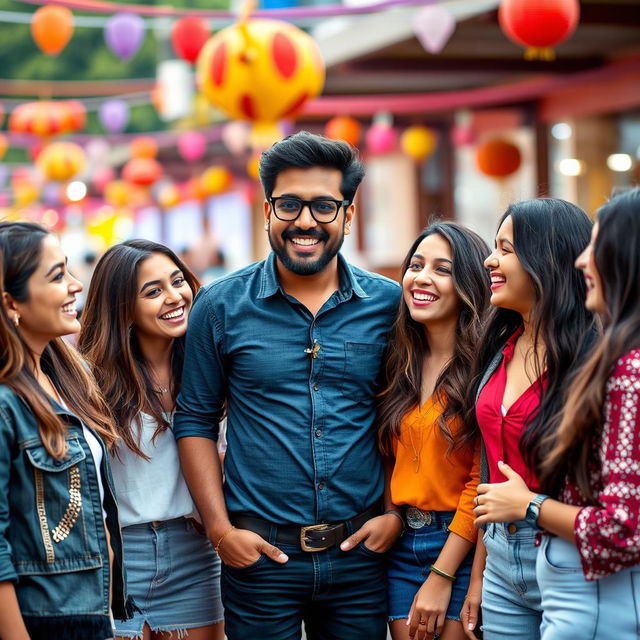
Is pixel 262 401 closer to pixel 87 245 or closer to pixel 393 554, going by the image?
pixel 393 554

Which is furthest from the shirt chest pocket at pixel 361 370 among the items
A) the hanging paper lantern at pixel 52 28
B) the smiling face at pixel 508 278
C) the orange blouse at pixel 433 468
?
the hanging paper lantern at pixel 52 28

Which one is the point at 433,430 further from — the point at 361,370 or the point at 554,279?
the point at 554,279

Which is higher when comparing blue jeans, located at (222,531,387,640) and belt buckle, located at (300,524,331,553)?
belt buckle, located at (300,524,331,553)

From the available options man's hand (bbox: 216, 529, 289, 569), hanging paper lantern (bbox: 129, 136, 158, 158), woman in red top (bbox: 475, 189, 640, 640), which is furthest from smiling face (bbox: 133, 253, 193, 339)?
hanging paper lantern (bbox: 129, 136, 158, 158)

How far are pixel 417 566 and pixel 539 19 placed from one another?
13.9ft

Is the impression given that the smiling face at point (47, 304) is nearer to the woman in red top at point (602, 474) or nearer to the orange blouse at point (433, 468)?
the orange blouse at point (433, 468)

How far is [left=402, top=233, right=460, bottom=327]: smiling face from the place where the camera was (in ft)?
10.3

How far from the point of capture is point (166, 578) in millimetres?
3195

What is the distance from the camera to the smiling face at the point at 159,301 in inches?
129

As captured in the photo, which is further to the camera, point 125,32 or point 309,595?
point 125,32

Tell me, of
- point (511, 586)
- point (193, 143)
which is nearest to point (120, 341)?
point (511, 586)

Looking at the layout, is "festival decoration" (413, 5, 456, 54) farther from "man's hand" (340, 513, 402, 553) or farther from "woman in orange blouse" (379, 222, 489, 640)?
"man's hand" (340, 513, 402, 553)

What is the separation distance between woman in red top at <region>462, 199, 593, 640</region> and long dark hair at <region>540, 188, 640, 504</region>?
229 mm

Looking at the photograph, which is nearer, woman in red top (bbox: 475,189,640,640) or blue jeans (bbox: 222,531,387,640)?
woman in red top (bbox: 475,189,640,640)
